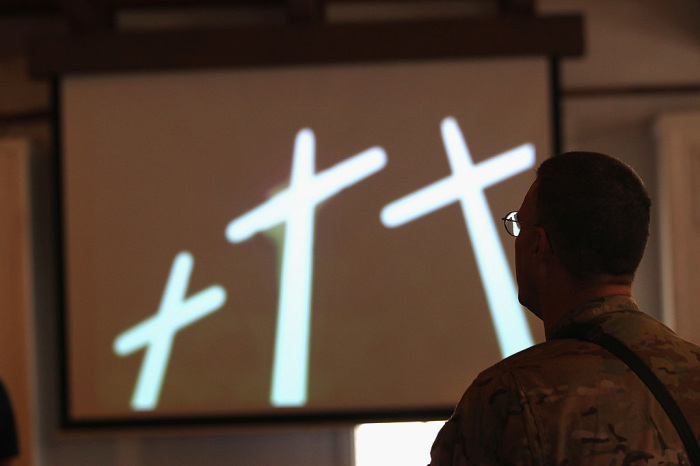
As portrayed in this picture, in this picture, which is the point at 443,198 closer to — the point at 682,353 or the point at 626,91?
the point at 626,91

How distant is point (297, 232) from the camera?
3.41 metres

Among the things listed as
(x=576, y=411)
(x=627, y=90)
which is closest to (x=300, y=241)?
(x=627, y=90)

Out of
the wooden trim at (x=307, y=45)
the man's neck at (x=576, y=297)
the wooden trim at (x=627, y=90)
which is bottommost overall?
the man's neck at (x=576, y=297)

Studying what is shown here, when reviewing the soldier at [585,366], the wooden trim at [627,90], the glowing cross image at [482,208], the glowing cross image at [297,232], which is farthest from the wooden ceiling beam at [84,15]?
the soldier at [585,366]

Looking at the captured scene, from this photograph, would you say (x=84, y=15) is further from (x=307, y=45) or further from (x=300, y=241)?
(x=300, y=241)

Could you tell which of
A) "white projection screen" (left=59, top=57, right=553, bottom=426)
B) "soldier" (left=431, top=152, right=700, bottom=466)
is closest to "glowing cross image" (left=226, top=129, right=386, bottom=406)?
"white projection screen" (left=59, top=57, right=553, bottom=426)

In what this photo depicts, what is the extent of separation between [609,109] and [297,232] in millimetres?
1753

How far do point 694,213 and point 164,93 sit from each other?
2723mm

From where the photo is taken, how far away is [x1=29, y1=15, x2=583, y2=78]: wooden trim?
11.0 ft

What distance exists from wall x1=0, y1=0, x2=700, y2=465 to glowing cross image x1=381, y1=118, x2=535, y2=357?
49 cm

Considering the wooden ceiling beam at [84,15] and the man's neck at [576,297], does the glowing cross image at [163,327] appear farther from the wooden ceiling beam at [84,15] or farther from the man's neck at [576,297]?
the man's neck at [576,297]

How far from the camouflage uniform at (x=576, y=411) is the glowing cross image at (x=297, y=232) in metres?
2.41

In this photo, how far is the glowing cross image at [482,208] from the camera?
10.9 feet

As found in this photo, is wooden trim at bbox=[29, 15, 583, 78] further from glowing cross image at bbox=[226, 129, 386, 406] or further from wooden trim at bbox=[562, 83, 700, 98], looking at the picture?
glowing cross image at bbox=[226, 129, 386, 406]
